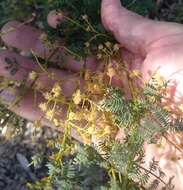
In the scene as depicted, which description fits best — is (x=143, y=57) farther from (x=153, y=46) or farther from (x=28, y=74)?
(x=28, y=74)

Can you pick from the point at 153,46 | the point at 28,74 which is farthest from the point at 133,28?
the point at 28,74

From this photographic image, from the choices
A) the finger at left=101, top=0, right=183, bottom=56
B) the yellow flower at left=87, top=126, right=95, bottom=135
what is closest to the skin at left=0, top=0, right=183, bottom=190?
the finger at left=101, top=0, right=183, bottom=56

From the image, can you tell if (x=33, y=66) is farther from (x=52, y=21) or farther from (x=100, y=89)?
(x=100, y=89)

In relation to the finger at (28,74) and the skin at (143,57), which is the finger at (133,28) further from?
the finger at (28,74)

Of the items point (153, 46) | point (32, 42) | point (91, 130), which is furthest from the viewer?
point (32, 42)

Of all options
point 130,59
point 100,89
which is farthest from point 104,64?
point 100,89

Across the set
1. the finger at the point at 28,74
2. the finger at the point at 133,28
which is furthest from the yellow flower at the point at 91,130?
the finger at the point at 133,28

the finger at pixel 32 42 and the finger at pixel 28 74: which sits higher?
the finger at pixel 32 42

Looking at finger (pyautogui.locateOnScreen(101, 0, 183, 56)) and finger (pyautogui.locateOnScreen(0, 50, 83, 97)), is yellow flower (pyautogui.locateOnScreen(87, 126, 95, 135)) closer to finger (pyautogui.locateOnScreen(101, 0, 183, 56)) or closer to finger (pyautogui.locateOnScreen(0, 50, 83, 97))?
finger (pyautogui.locateOnScreen(0, 50, 83, 97))
